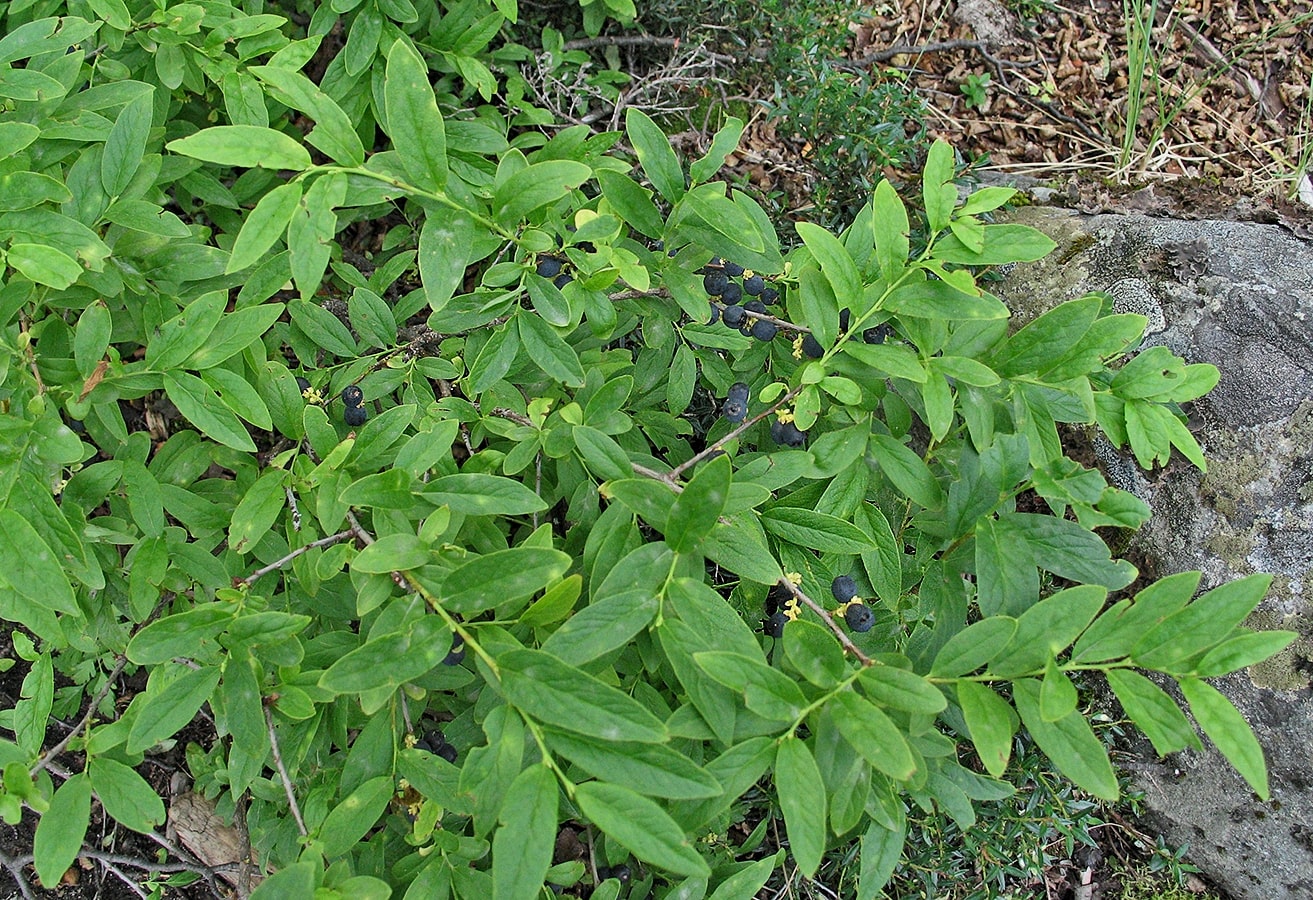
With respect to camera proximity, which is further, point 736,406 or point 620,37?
point 620,37

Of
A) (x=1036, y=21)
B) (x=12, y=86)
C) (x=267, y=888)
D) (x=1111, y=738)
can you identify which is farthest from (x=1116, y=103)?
(x=267, y=888)

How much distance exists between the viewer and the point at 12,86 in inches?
80.5

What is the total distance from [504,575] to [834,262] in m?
0.99

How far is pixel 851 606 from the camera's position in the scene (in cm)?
215

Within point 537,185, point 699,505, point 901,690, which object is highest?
point 537,185

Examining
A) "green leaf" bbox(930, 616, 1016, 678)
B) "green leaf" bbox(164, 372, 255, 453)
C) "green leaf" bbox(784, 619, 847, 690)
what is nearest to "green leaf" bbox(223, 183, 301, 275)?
"green leaf" bbox(164, 372, 255, 453)

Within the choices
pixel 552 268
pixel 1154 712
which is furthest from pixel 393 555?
pixel 1154 712

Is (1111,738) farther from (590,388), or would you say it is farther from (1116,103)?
(1116,103)

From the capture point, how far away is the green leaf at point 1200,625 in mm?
1693

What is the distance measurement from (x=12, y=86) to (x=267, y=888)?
1792 mm

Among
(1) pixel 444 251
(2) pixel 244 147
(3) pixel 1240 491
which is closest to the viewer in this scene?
(2) pixel 244 147

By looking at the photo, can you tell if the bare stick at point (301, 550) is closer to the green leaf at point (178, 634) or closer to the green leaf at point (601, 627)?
the green leaf at point (178, 634)

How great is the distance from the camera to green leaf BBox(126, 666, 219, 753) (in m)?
1.85

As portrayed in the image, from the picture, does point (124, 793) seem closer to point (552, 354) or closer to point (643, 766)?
point (643, 766)
